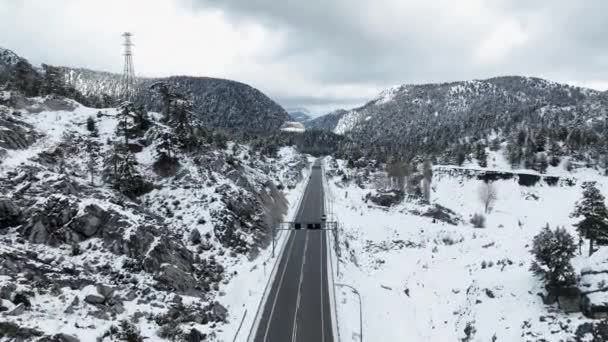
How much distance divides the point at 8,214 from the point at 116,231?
31.7 feet

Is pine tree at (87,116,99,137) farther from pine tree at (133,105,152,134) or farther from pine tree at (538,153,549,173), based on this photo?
pine tree at (538,153,549,173)

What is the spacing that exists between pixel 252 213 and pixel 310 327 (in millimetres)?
26720

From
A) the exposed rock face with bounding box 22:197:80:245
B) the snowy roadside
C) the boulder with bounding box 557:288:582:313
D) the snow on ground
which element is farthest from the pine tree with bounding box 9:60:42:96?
the boulder with bounding box 557:288:582:313

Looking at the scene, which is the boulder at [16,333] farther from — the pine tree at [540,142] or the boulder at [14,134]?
the pine tree at [540,142]

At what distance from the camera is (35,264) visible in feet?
96.9

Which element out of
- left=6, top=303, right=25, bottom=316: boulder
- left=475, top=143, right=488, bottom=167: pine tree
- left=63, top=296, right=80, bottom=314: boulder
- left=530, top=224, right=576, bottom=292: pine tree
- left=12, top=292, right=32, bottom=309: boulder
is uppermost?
left=475, top=143, right=488, bottom=167: pine tree

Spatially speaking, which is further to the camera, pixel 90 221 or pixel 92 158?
pixel 92 158

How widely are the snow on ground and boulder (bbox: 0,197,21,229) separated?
113ft

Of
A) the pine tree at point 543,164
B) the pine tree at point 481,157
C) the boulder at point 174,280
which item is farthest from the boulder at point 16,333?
the pine tree at point 481,157

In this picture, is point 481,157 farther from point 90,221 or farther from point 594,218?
point 90,221

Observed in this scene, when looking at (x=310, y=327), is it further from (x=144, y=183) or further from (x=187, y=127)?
(x=187, y=127)

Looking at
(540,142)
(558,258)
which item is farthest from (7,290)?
(540,142)

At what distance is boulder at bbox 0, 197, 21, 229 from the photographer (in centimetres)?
3300

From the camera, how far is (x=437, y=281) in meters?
48.7
